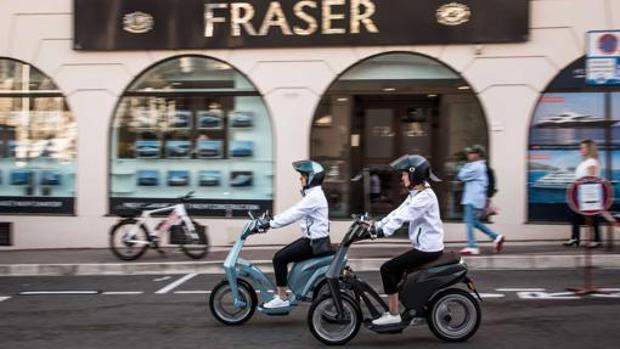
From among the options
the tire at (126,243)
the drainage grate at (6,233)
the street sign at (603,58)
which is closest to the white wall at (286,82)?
the drainage grate at (6,233)

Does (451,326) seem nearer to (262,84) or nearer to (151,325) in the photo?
(151,325)

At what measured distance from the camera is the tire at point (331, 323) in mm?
6754

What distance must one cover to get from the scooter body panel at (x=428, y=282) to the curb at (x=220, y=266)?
4611 millimetres

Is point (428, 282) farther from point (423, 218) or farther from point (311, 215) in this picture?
point (311, 215)

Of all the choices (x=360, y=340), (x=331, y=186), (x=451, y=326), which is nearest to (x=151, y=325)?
(x=360, y=340)

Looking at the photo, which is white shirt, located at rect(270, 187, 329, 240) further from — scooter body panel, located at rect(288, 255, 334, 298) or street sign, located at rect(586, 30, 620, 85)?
street sign, located at rect(586, 30, 620, 85)

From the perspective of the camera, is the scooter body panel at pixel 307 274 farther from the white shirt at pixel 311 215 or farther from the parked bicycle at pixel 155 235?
the parked bicycle at pixel 155 235

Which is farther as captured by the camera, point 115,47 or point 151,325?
point 115,47

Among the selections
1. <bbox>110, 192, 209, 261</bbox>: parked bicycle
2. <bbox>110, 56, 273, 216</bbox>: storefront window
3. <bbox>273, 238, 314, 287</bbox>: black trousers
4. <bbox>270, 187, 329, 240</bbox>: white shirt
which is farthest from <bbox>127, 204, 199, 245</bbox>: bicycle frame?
<bbox>270, 187, 329, 240</bbox>: white shirt

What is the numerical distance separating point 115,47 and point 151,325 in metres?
7.69

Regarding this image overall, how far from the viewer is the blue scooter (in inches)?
293

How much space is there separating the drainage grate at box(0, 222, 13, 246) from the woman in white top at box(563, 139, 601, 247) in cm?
1009

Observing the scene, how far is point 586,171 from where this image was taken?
39.0ft

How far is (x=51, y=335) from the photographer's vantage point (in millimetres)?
7367
